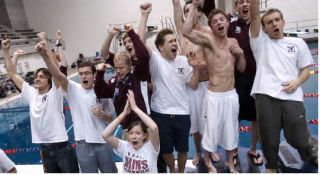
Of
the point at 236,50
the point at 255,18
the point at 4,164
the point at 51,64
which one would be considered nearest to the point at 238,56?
the point at 236,50

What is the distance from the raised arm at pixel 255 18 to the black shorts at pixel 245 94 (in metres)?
0.60

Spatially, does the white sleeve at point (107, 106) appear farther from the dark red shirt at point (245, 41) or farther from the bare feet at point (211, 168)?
the dark red shirt at point (245, 41)

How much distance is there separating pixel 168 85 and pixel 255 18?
1.09m

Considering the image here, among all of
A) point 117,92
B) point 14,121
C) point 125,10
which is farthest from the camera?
point 125,10

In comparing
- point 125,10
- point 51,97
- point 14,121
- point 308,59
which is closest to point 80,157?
point 51,97

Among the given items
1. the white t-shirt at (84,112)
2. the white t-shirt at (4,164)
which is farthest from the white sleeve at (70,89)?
the white t-shirt at (4,164)

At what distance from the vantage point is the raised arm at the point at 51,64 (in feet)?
6.81

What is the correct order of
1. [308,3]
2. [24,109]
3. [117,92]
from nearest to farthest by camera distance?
[117,92] → [24,109] → [308,3]

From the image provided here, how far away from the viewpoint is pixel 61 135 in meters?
2.46

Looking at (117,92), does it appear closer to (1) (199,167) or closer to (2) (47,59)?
(2) (47,59)

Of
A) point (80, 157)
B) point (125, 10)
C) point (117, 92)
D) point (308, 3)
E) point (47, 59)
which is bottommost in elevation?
point (80, 157)

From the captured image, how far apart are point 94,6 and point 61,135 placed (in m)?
16.9

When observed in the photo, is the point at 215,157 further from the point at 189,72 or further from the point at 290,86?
the point at 290,86

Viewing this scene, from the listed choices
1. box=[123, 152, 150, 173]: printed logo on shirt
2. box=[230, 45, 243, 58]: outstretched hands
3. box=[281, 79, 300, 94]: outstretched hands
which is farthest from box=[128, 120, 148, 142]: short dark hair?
box=[281, 79, 300, 94]: outstretched hands
